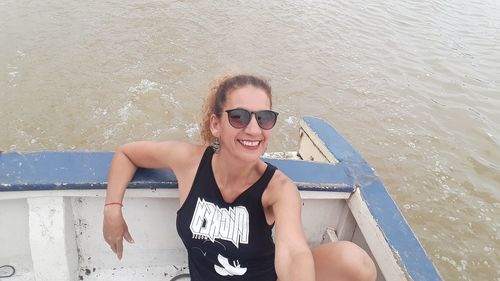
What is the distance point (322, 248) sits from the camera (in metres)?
Answer: 2.17

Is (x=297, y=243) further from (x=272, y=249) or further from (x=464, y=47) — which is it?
(x=464, y=47)

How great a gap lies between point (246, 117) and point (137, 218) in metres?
0.99

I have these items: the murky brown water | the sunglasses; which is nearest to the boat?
the sunglasses

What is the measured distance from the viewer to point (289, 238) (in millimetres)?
1912

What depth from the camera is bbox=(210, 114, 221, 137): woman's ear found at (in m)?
2.02

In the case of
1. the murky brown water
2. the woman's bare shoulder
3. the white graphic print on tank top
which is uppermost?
the woman's bare shoulder

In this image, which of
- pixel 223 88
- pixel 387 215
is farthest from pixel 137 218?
pixel 387 215

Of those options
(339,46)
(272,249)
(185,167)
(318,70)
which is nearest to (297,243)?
(272,249)

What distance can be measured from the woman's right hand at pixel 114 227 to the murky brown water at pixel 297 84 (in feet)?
10.3

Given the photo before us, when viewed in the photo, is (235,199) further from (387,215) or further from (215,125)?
(387,215)

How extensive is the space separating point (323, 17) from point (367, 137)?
4.72 metres

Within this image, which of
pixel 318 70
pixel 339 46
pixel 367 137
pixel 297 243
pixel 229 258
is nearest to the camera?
pixel 297 243

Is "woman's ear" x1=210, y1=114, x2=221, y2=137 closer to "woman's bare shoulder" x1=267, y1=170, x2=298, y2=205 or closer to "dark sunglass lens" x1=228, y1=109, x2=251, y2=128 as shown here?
"dark sunglass lens" x1=228, y1=109, x2=251, y2=128

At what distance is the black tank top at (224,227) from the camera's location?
2.02m
